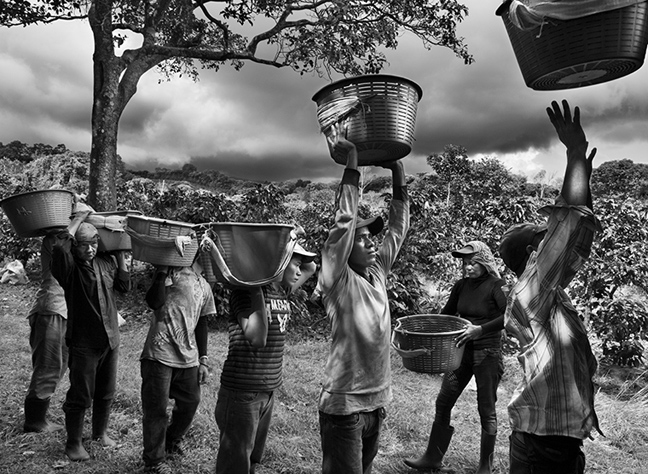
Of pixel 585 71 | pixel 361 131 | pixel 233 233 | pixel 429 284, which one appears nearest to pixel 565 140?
pixel 585 71

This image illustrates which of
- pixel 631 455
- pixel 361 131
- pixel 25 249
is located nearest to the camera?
pixel 361 131

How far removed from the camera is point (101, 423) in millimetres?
4094

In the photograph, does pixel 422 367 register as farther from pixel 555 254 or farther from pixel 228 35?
pixel 228 35

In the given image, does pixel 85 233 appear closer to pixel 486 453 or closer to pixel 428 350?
→ pixel 428 350

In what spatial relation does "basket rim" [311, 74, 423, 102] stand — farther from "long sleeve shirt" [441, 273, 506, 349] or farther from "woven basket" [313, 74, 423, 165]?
"long sleeve shirt" [441, 273, 506, 349]

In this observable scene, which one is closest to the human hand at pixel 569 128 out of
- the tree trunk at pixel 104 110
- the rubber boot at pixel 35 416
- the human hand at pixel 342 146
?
the human hand at pixel 342 146

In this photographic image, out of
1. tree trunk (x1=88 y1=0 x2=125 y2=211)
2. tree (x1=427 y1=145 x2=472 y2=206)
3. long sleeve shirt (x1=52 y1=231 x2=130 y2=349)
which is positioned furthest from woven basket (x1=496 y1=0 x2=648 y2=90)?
tree (x1=427 y1=145 x2=472 y2=206)

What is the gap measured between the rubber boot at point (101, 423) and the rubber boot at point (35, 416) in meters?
0.47

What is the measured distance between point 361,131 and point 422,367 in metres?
1.61

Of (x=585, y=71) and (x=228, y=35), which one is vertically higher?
(x=228, y=35)

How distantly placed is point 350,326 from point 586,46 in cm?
164

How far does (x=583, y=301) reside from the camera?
6625 mm

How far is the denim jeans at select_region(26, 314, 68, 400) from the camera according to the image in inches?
166

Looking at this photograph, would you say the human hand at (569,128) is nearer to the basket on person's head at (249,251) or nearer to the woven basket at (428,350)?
the basket on person's head at (249,251)
